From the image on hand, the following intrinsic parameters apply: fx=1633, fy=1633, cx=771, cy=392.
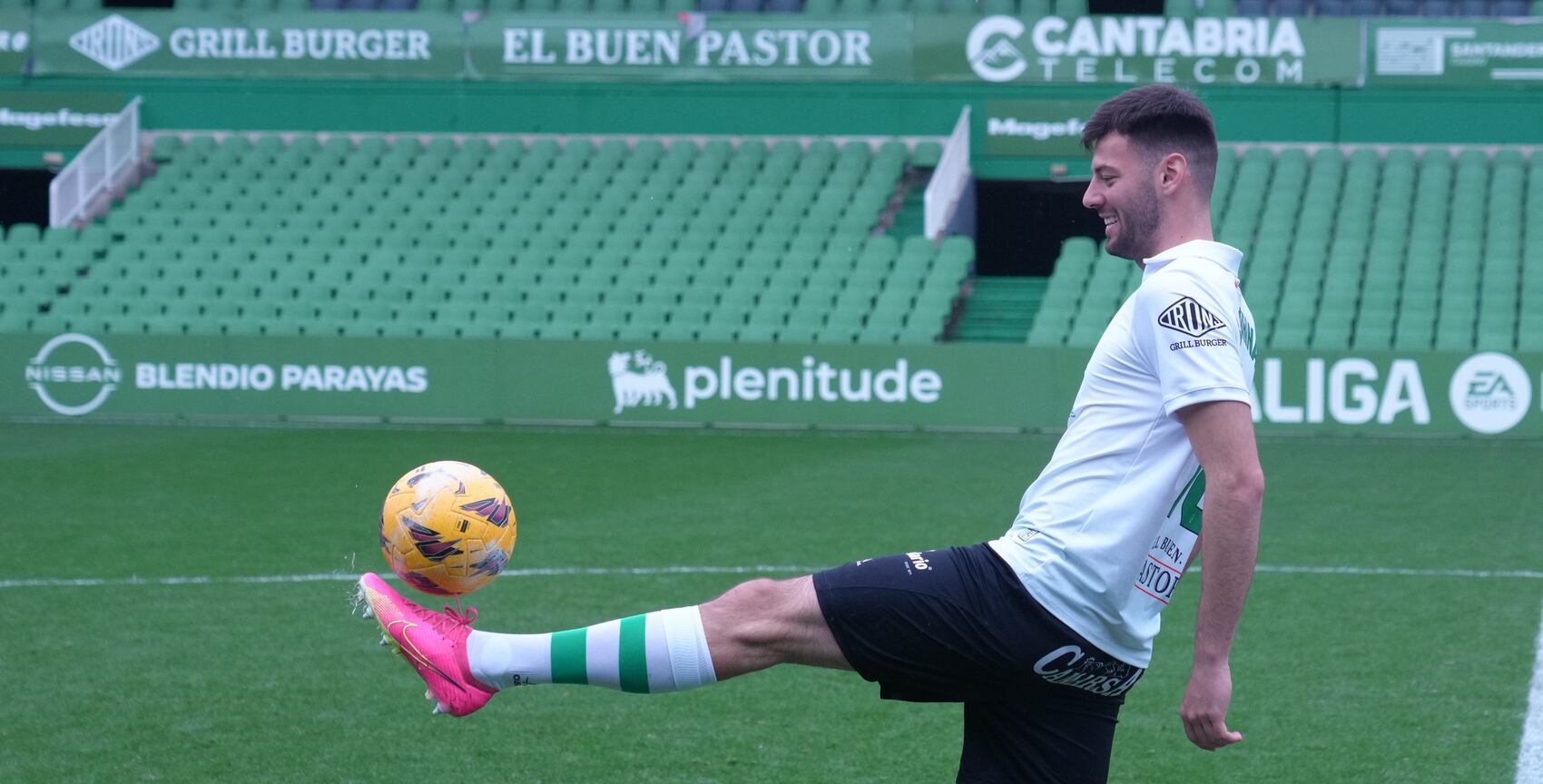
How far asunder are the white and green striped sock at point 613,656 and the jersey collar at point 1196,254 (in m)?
1.21

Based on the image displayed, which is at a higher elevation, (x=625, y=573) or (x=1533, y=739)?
(x=1533, y=739)

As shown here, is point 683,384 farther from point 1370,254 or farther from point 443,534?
point 443,534

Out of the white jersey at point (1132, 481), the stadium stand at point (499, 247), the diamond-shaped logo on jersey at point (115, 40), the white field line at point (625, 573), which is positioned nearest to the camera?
the white jersey at point (1132, 481)

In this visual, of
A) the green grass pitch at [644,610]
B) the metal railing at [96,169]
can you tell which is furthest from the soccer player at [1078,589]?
the metal railing at [96,169]

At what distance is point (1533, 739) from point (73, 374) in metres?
16.9

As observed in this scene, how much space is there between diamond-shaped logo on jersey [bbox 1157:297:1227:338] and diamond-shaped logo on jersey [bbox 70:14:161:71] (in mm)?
24944

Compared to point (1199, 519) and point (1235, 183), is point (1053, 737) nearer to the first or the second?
point (1199, 519)

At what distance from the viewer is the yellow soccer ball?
13.1 ft

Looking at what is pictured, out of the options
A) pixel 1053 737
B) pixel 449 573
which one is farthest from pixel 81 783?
pixel 1053 737

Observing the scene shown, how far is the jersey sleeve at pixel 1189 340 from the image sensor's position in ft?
10.2

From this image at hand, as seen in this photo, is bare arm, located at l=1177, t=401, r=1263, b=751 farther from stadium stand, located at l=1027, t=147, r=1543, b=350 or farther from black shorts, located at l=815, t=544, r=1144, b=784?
stadium stand, located at l=1027, t=147, r=1543, b=350

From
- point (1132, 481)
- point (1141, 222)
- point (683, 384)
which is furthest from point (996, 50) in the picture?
point (1132, 481)

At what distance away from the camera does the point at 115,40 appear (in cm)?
2534

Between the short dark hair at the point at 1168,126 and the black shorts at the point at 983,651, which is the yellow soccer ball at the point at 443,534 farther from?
the short dark hair at the point at 1168,126
